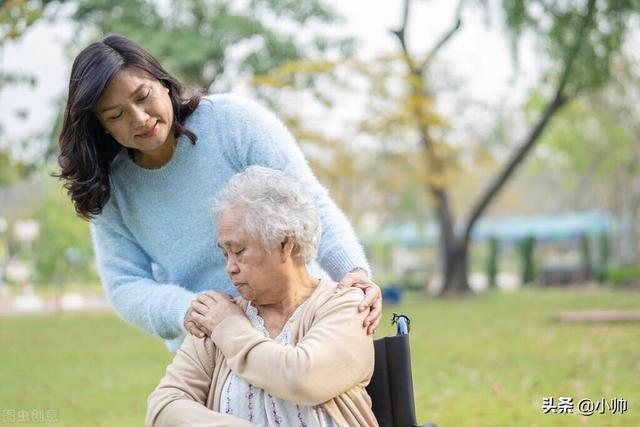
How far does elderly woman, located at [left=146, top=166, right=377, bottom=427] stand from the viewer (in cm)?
230

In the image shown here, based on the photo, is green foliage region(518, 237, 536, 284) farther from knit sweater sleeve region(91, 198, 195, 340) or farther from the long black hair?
the long black hair

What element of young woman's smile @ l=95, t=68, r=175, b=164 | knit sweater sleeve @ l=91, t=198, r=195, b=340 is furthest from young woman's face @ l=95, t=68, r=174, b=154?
knit sweater sleeve @ l=91, t=198, r=195, b=340

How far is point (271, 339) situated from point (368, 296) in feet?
0.86

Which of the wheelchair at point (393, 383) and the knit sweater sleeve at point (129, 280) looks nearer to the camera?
the wheelchair at point (393, 383)

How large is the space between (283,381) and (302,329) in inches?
7.8

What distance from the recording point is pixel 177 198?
2957 millimetres

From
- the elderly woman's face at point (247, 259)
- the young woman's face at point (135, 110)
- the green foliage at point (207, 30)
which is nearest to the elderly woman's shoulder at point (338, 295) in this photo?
the elderly woman's face at point (247, 259)

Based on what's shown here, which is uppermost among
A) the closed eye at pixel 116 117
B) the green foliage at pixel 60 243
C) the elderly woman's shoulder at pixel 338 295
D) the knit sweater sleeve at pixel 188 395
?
the closed eye at pixel 116 117

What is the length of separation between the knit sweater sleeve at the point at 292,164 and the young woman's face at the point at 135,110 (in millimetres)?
249

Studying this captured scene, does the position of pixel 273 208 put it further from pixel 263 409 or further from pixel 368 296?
pixel 263 409

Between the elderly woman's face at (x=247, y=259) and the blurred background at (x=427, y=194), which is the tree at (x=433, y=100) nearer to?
the blurred background at (x=427, y=194)

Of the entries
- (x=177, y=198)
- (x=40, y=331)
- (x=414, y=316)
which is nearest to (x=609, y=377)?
(x=177, y=198)

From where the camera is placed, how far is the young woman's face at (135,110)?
8.62ft

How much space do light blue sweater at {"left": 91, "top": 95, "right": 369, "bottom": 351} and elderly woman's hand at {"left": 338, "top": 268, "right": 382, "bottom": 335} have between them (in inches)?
6.9
